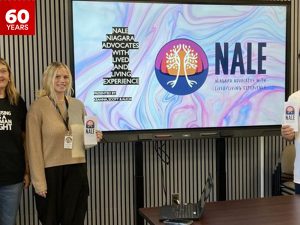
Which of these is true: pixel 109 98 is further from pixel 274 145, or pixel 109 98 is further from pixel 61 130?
pixel 274 145

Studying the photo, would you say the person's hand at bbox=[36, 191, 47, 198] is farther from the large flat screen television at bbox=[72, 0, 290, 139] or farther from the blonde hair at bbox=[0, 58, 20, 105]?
the large flat screen television at bbox=[72, 0, 290, 139]

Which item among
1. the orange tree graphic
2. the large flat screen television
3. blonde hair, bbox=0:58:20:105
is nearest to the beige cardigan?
blonde hair, bbox=0:58:20:105

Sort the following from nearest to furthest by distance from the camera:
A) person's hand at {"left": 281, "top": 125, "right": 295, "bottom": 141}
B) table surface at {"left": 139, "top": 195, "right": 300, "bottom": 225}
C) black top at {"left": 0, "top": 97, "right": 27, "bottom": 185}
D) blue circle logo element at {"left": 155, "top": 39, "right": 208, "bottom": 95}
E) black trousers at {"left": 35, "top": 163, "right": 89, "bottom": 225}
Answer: table surface at {"left": 139, "top": 195, "right": 300, "bottom": 225} < person's hand at {"left": 281, "top": 125, "right": 295, "bottom": 141} < black top at {"left": 0, "top": 97, "right": 27, "bottom": 185} < black trousers at {"left": 35, "top": 163, "right": 89, "bottom": 225} < blue circle logo element at {"left": 155, "top": 39, "right": 208, "bottom": 95}

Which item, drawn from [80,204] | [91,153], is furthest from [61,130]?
[91,153]

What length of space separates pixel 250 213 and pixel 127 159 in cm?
201

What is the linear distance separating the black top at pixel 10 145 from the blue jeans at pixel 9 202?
61 mm

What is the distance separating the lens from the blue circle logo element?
395 centimetres

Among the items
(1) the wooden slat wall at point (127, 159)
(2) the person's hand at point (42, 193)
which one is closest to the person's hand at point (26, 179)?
(2) the person's hand at point (42, 193)

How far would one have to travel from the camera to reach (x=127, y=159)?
4.28 m

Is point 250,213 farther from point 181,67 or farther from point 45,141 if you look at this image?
point 181,67

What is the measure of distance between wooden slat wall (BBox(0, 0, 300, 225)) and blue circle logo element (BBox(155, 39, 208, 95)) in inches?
25.3

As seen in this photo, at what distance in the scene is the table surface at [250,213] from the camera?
228 cm

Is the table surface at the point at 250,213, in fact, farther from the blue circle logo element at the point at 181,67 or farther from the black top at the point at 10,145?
the blue circle logo element at the point at 181,67

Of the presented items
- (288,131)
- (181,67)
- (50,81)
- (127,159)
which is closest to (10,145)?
(50,81)
